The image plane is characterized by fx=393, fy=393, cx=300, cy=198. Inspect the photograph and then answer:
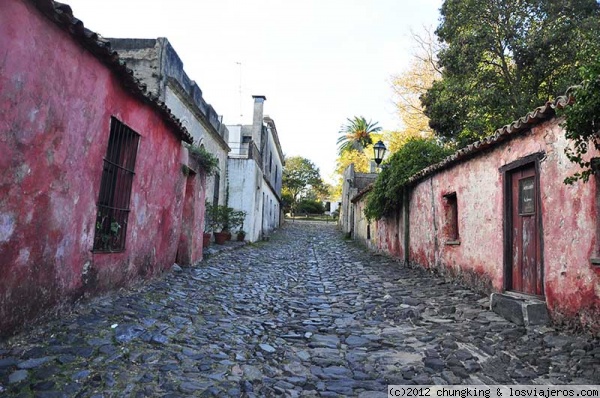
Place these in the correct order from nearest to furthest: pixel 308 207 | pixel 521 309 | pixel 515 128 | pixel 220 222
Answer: pixel 521 309 → pixel 515 128 → pixel 220 222 → pixel 308 207

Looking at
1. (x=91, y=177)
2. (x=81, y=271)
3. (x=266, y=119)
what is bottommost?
(x=81, y=271)

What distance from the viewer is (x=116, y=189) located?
18.5 feet

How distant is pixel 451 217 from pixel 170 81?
767 centimetres

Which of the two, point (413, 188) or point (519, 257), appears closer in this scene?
point (519, 257)

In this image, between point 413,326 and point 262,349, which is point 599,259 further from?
point 262,349

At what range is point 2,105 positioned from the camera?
128 inches

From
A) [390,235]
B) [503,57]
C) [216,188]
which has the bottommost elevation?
[390,235]

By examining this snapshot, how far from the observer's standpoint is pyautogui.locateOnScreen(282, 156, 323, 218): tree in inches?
1976

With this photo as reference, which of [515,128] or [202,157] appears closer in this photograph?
[515,128]

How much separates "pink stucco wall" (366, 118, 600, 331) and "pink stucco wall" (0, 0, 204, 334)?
18.6ft

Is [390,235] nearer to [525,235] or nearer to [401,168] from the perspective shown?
[401,168]

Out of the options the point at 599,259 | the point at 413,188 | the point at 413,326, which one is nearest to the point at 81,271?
the point at 413,326

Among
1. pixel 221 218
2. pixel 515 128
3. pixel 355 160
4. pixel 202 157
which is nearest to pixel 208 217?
pixel 221 218

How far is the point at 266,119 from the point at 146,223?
18203 millimetres
